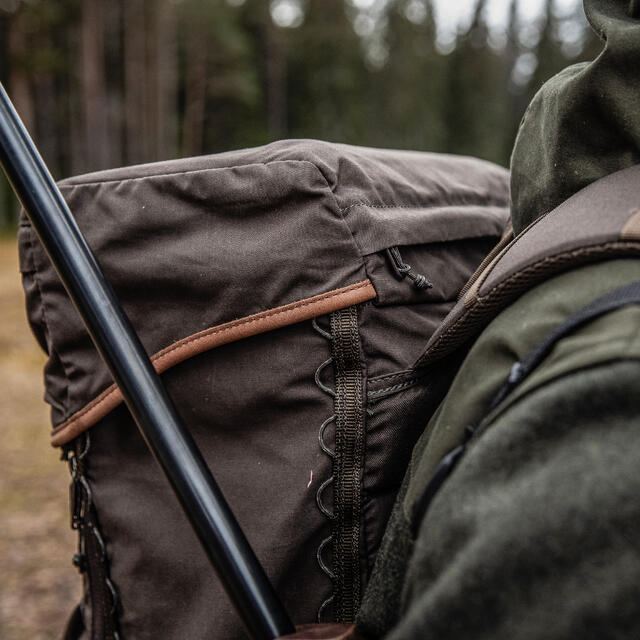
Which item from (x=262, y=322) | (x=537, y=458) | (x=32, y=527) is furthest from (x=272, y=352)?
(x=32, y=527)

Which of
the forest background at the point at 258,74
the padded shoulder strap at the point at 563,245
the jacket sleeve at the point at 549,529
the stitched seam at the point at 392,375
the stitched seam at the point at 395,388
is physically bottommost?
the forest background at the point at 258,74

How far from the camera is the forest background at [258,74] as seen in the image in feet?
60.2

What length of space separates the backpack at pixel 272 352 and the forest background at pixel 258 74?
14.5 metres

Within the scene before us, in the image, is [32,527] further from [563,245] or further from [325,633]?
[563,245]

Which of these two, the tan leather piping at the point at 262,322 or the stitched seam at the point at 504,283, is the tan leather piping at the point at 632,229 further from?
the tan leather piping at the point at 262,322

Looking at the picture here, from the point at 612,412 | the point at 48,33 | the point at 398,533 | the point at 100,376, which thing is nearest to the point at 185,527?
the point at 100,376

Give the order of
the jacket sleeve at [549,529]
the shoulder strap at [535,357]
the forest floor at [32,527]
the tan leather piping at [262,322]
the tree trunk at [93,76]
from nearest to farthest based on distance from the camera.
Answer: the jacket sleeve at [549,529] < the shoulder strap at [535,357] < the tan leather piping at [262,322] < the forest floor at [32,527] < the tree trunk at [93,76]

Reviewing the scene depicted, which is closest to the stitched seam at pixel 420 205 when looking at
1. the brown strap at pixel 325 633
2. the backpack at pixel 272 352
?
the backpack at pixel 272 352

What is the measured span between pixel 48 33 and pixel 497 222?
2258 cm

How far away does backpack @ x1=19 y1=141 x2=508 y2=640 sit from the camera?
3.49 ft

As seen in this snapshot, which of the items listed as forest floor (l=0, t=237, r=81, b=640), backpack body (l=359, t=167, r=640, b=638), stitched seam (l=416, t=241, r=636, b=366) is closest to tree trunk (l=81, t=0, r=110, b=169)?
forest floor (l=0, t=237, r=81, b=640)

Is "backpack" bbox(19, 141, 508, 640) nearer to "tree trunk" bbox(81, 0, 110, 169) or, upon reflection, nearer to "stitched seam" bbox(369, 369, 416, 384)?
"stitched seam" bbox(369, 369, 416, 384)

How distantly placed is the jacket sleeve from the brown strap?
0.92 feet

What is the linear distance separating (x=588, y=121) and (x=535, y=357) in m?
0.42
